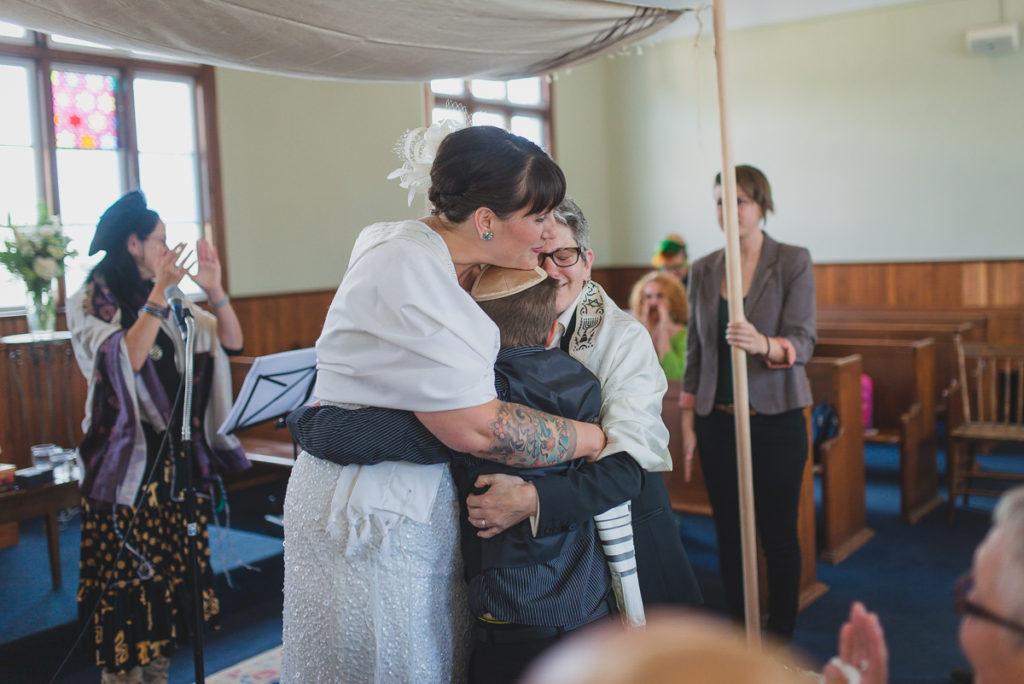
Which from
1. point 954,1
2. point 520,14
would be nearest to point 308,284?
point 520,14

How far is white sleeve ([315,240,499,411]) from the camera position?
1.34 m

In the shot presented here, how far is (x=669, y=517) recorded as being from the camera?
1.75m

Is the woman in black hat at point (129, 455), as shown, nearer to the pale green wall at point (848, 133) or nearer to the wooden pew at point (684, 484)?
the wooden pew at point (684, 484)

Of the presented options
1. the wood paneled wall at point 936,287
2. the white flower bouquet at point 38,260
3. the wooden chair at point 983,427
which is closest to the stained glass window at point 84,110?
the white flower bouquet at point 38,260

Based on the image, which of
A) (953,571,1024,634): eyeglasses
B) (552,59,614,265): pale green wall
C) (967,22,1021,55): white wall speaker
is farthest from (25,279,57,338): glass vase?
(967,22,1021,55): white wall speaker

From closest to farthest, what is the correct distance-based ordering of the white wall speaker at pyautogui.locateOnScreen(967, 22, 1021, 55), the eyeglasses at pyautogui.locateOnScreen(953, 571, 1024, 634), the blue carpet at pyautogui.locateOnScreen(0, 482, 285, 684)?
the eyeglasses at pyautogui.locateOnScreen(953, 571, 1024, 634)
the blue carpet at pyautogui.locateOnScreen(0, 482, 285, 684)
the white wall speaker at pyautogui.locateOnScreen(967, 22, 1021, 55)

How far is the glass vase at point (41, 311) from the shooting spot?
5.05 metres

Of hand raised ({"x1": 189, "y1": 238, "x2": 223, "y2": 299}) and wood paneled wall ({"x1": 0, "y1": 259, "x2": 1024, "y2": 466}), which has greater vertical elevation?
hand raised ({"x1": 189, "y1": 238, "x2": 223, "y2": 299})

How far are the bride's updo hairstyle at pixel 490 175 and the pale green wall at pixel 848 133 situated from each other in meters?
6.87

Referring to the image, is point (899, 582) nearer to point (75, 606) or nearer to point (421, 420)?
point (421, 420)

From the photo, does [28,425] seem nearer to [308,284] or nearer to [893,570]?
[308,284]

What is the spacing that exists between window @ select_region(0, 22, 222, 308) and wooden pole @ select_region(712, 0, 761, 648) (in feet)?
13.7

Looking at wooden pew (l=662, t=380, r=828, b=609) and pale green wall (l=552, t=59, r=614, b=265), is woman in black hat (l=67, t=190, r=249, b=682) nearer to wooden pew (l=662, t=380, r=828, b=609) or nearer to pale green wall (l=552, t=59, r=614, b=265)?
wooden pew (l=662, t=380, r=828, b=609)

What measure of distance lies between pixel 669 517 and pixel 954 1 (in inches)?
323
